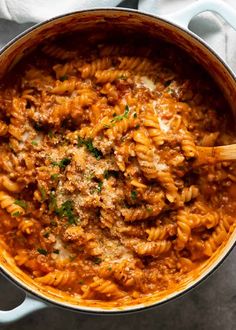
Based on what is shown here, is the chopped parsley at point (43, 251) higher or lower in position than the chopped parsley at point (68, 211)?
lower

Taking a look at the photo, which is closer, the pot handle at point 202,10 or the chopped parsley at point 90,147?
the pot handle at point 202,10

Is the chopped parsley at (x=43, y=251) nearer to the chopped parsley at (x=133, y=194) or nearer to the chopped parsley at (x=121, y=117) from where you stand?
the chopped parsley at (x=133, y=194)

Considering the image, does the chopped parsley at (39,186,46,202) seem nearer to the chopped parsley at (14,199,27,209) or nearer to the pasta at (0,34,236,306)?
the pasta at (0,34,236,306)

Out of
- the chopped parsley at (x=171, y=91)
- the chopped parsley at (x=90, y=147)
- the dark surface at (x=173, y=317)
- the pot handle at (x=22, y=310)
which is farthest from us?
the dark surface at (x=173, y=317)

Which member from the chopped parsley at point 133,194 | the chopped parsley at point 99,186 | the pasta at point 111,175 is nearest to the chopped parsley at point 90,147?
the pasta at point 111,175

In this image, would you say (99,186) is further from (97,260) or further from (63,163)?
(97,260)

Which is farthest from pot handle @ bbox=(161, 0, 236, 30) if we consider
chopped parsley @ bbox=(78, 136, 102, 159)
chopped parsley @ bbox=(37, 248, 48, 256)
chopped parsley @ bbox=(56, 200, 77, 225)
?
chopped parsley @ bbox=(37, 248, 48, 256)
